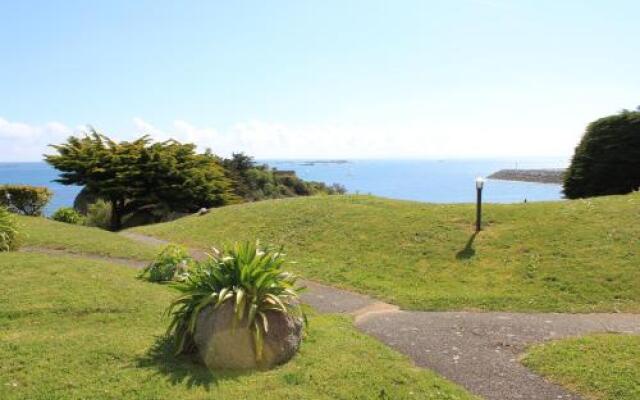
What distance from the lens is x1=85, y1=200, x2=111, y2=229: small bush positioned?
31572 millimetres

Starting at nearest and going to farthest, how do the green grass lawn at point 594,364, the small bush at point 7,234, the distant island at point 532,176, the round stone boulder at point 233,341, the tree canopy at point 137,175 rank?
the green grass lawn at point 594,364 → the round stone boulder at point 233,341 → the small bush at point 7,234 → the tree canopy at point 137,175 → the distant island at point 532,176

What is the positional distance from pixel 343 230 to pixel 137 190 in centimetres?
1632

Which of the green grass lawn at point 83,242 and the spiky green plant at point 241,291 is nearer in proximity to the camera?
the spiky green plant at point 241,291

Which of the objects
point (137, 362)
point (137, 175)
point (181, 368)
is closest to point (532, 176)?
point (137, 175)

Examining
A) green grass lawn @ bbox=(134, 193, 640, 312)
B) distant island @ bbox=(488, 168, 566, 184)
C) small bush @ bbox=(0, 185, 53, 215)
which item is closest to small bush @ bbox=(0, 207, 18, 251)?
green grass lawn @ bbox=(134, 193, 640, 312)

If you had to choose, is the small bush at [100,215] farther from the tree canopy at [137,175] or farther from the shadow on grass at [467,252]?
the shadow on grass at [467,252]

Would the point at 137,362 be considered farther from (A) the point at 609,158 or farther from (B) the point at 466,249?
(A) the point at 609,158

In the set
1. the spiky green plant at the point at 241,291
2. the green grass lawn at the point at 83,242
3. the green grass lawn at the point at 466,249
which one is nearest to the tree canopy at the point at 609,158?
the green grass lawn at the point at 466,249

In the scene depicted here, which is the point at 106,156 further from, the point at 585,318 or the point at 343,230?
the point at 585,318

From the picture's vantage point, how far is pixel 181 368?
658 centimetres

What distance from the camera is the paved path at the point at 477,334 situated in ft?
22.4

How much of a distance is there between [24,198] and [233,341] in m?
22.5

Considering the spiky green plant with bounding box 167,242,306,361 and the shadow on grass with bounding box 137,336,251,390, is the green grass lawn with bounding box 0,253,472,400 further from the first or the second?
the spiky green plant with bounding box 167,242,306,361

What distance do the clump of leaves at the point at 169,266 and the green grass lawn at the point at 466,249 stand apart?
12.6 feet
